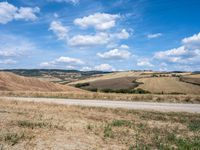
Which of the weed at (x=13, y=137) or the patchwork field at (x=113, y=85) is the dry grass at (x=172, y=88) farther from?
the weed at (x=13, y=137)

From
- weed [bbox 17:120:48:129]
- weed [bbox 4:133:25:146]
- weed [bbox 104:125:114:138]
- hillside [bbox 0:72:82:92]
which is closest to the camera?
weed [bbox 4:133:25:146]

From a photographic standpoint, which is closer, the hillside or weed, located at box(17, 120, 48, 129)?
weed, located at box(17, 120, 48, 129)

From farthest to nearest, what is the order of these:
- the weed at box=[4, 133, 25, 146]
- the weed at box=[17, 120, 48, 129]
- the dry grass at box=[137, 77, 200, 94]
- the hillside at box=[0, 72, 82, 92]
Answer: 1. the dry grass at box=[137, 77, 200, 94]
2. the hillside at box=[0, 72, 82, 92]
3. the weed at box=[17, 120, 48, 129]
4. the weed at box=[4, 133, 25, 146]

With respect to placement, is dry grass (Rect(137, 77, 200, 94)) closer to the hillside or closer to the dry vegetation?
the dry vegetation

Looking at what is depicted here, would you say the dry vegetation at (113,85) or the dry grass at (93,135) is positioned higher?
the dry grass at (93,135)

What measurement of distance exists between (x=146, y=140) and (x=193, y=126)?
502 cm

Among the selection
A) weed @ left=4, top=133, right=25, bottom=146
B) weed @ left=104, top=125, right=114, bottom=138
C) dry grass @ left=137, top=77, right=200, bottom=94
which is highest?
weed @ left=4, top=133, right=25, bottom=146

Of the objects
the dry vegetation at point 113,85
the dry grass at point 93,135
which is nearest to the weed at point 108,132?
the dry grass at point 93,135

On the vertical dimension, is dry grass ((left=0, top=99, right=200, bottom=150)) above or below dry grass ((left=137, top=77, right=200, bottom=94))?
above

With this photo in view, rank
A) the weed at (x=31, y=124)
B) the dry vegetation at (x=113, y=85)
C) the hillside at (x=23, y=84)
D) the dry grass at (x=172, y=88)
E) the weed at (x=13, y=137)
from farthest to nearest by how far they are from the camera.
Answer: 1. the dry vegetation at (x=113, y=85)
2. the dry grass at (x=172, y=88)
3. the hillside at (x=23, y=84)
4. the weed at (x=31, y=124)
5. the weed at (x=13, y=137)

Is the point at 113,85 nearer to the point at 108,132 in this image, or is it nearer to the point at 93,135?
the point at 108,132

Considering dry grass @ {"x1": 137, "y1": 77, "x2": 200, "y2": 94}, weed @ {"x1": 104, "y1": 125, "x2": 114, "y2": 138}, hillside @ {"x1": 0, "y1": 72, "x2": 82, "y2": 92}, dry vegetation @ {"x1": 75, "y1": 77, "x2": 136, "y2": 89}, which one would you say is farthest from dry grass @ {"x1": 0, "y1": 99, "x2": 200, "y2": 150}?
dry vegetation @ {"x1": 75, "y1": 77, "x2": 136, "y2": 89}

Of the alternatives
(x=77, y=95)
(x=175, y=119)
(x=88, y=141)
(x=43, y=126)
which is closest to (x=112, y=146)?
(x=88, y=141)

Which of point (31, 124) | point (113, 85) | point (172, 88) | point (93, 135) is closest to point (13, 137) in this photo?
point (31, 124)
